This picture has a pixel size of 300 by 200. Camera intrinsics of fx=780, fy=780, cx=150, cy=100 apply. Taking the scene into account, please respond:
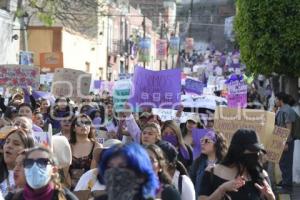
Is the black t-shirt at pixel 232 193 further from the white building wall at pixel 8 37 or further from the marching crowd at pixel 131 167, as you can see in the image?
the white building wall at pixel 8 37

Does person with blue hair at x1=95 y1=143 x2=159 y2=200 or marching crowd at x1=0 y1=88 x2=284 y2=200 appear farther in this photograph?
marching crowd at x1=0 y1=88 x2=284 y2=200

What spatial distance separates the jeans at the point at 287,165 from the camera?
12.8 m

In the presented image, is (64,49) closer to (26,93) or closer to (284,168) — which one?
(26,93)

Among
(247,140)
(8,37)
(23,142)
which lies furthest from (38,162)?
(8,37)

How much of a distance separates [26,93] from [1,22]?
1203 cm

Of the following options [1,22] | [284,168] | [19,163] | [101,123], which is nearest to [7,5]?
[1,22]

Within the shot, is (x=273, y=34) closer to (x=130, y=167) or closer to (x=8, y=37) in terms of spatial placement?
(x=130, y=167)

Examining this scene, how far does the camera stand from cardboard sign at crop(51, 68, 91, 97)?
53.4 ft

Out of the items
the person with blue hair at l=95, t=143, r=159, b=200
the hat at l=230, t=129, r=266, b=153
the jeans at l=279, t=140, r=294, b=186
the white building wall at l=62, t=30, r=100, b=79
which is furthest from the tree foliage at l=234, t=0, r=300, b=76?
the white building wall at l=62, t=30, r=100, b=79

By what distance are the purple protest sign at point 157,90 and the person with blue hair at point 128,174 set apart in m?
8.58

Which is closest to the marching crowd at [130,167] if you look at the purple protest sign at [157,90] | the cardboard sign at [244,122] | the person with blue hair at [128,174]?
the person with blue hair at [128,174]

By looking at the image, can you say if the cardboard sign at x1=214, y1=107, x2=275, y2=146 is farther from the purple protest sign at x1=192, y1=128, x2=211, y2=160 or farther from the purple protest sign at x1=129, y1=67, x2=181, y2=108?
the purple protest sign at x1=129, y1=67, x2=181, y2=108

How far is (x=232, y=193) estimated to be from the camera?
5613mm

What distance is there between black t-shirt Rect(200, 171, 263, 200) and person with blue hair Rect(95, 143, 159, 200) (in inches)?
68.7
